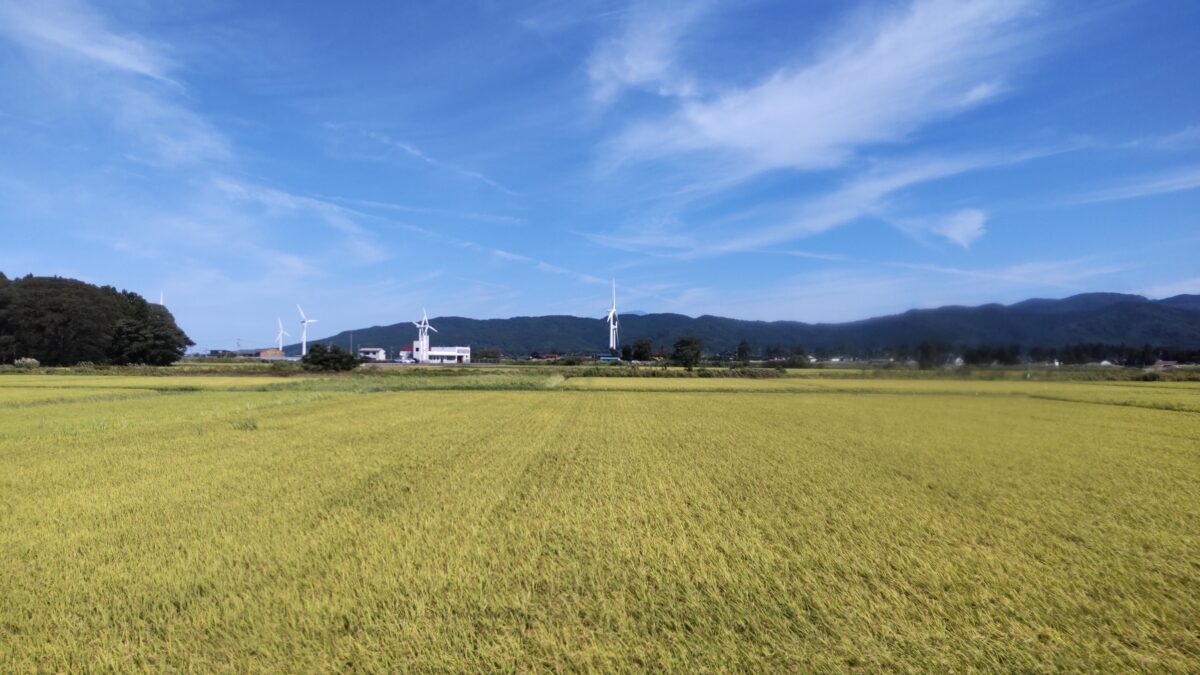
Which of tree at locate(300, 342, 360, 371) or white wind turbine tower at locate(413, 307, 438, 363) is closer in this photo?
tree at locate(300, 342, 360, 371)

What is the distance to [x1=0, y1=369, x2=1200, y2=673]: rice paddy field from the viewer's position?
4.67m

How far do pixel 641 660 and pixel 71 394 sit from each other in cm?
4114

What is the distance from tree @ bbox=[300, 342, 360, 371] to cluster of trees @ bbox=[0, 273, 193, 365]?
23.7 meters

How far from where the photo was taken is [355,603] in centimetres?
539

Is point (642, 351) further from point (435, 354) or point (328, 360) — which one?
point (328, 360)

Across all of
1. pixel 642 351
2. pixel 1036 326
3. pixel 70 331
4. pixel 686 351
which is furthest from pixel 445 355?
pixel 1036 326

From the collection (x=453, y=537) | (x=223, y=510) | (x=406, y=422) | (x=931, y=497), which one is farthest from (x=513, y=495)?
(x=406, y=422)

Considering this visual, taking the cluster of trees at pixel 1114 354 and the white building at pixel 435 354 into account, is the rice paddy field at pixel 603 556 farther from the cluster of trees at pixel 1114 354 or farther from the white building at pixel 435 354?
the white building at pixel 435 354

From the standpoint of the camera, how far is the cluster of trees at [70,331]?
7819cm

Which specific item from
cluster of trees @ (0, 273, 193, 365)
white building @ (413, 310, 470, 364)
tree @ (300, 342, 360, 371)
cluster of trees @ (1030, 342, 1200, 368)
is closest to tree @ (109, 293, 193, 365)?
cluster of trees @ (0, 273, 193, 365)

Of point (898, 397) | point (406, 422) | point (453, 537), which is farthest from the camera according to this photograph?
point (898, 397)

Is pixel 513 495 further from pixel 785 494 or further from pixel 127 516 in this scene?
pixel 127 516

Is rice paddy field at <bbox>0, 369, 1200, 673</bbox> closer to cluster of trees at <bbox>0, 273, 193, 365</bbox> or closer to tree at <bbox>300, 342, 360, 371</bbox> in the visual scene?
tree at <bbox>300, 342, 360, 371</bbox>

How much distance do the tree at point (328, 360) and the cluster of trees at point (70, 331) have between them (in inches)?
933
